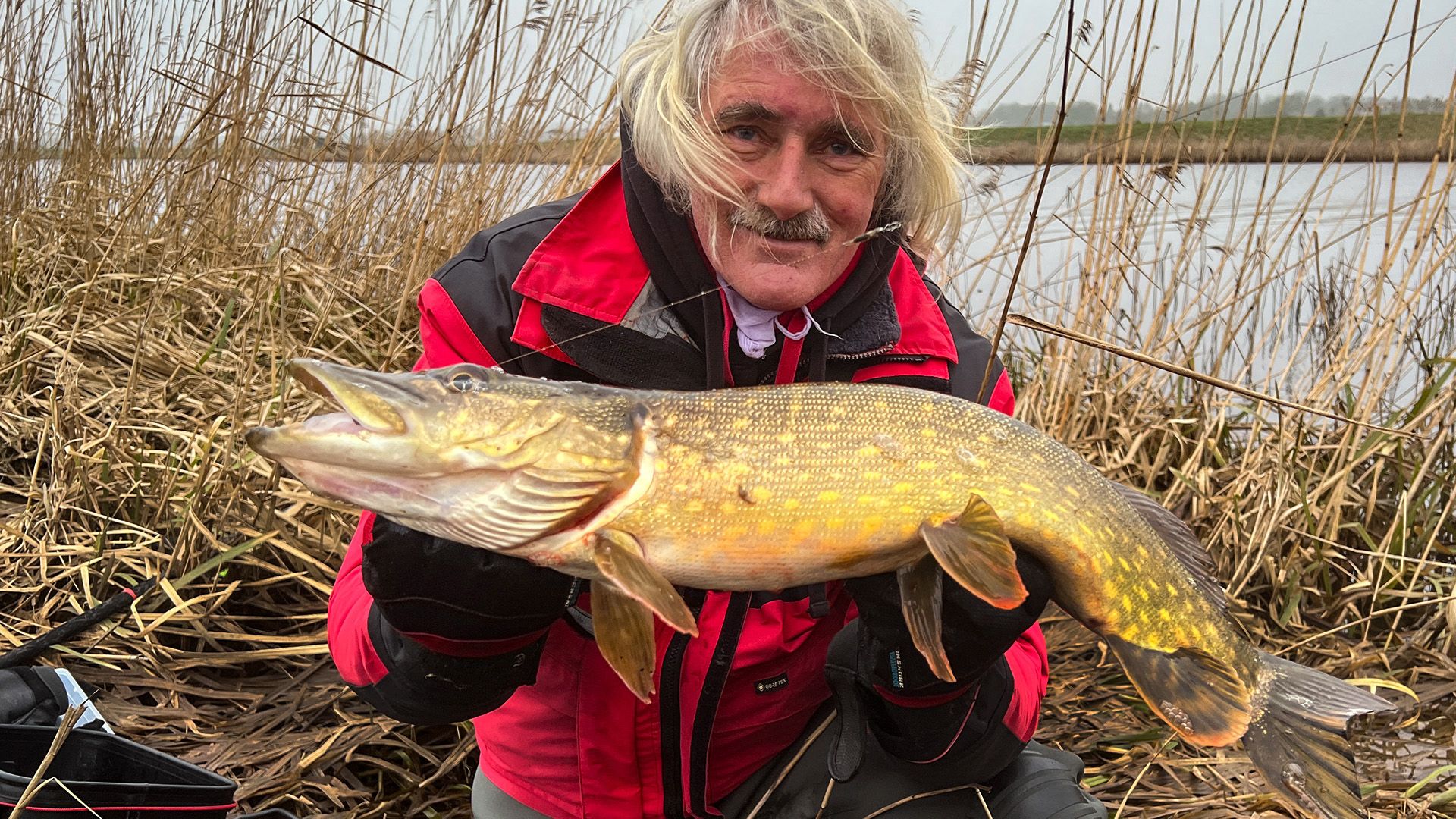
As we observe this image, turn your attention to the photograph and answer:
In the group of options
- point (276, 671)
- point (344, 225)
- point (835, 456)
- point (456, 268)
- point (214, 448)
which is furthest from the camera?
point (344, 225)

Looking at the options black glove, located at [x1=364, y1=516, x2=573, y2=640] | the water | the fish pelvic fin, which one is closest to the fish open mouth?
black glove, located at [x1=364, y1=516, x2=573, y2=640]

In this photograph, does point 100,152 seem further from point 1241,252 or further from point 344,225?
point 1241,252

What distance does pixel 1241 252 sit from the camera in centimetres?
345

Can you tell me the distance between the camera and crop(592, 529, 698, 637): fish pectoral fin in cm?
128

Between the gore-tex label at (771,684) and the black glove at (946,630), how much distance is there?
0.16m

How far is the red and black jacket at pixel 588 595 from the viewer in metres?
1.71

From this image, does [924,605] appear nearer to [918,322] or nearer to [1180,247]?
[918,322]

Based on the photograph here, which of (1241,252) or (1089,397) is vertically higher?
(1241,252)

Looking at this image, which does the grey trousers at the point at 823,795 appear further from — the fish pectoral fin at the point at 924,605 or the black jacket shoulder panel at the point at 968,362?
the black jacket shoulder panel at the point at 968,362

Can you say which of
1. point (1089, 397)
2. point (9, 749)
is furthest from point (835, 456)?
point (1089, 397)

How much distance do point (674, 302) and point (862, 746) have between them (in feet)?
2.64

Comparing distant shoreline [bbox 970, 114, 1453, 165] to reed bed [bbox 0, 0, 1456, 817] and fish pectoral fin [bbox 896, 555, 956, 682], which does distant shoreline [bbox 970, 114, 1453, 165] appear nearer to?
reed bed [bbox 0, 0, 1456, 817]

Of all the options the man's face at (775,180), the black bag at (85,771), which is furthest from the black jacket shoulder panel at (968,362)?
the black bag at (85,771)

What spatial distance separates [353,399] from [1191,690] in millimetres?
1244
